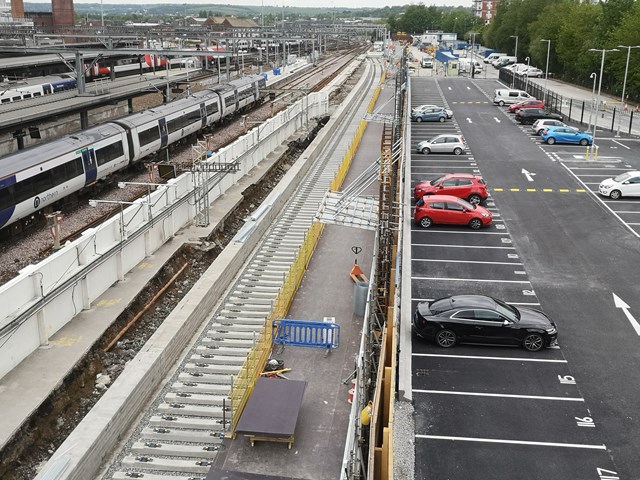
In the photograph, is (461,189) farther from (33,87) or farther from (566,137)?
(33,87)

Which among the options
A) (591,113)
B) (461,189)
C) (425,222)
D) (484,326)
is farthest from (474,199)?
(591,113)

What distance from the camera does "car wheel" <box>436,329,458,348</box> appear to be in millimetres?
17219

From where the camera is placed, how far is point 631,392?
15.2 meters

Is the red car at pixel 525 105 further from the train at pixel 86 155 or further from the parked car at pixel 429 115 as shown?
the train at pixel 86 155

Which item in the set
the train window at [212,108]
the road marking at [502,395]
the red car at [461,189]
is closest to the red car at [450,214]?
the red car at [461,189]

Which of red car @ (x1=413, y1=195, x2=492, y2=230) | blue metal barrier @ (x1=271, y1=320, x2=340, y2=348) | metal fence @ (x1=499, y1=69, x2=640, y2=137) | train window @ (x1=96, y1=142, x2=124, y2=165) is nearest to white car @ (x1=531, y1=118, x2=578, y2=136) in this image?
metal fence @ (x1=499, y1=69, x2=640, y2=137)

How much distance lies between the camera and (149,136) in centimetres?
3416

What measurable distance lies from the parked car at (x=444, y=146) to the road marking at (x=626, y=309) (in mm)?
19852

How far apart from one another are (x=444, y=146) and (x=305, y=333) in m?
24.8

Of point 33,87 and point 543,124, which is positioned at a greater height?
point 33,87

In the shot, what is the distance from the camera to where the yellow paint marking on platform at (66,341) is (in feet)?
51.1

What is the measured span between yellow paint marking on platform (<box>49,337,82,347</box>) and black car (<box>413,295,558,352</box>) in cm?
817

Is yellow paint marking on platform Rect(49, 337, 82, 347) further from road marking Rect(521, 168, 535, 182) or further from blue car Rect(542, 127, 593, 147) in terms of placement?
blue car Rect(542, 127, 593, 147)

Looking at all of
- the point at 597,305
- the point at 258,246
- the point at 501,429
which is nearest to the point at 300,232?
the point at 258,246
